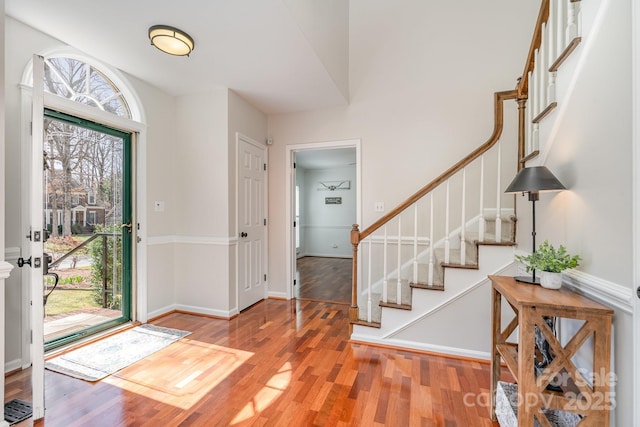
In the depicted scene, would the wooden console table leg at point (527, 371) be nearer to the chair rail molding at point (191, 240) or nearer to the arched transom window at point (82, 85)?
the chair rail molding at point (191, 240)

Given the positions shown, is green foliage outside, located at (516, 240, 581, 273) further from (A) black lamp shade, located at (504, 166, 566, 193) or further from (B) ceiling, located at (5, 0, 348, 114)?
(B) ceiling, located at (5, 0, 348, 114)

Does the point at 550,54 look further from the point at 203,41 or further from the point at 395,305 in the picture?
the point at 203,41

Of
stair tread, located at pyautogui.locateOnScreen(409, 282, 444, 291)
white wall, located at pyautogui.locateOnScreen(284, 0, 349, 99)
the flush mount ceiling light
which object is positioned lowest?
stair tread, located at pyautogui.locateOnScreen(409, 282, 444, 291)

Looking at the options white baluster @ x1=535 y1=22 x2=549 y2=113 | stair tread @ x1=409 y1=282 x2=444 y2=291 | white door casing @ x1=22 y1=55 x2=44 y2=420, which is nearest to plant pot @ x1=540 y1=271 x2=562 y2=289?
stair tread @ x1=409 y1=282 x2=444 y2=291

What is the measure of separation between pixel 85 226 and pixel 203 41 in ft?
6.72

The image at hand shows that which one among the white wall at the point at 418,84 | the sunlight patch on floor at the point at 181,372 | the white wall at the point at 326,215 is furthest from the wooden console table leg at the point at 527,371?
the white wall at the point at 326,215

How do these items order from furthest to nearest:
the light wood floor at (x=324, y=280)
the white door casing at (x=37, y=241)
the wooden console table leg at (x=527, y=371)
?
the light wood floor at (x=324, y=280) < the white door casing at (x=37, y=241) < the wooden console table leg at (x=527, y=371)

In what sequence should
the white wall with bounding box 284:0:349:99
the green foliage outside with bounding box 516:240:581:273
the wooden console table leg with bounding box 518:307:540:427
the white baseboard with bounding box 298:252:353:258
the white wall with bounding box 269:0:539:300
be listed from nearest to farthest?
the wooden console table leg with bounding box 518:307:540:427 < the green foliage outside with bounding box 516:240:581:273 < the white wall with bounding box 284:0:349:99 < the white wall with bounding box 269:0:539:300 < the white baseboard with bounding box 298:252:353:258

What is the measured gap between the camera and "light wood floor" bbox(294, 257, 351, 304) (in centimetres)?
412

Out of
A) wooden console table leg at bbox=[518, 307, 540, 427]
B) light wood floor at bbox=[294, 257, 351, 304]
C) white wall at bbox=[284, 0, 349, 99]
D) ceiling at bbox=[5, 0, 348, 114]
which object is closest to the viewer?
wooden console table leg at bbox=[518, 307, 540, 427]

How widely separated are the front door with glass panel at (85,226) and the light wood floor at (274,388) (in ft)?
2.18

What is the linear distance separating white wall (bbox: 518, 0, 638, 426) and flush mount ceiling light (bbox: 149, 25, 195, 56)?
8.52 feet

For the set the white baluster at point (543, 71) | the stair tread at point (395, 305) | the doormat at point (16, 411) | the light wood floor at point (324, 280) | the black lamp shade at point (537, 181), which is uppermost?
the white baluster at point (543, 71)

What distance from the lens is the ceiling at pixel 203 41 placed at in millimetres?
1984
